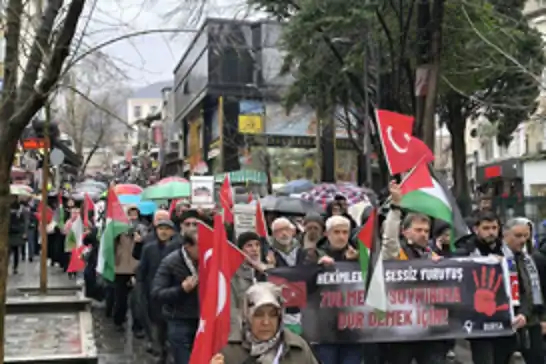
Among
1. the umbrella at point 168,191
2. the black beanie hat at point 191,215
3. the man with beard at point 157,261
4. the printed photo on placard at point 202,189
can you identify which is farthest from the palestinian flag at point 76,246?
the black beanie hat at point 191,215

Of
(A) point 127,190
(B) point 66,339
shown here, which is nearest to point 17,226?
(A) point 127,190

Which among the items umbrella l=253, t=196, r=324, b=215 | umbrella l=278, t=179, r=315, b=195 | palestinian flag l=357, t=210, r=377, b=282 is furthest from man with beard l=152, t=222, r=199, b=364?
umbrella l=278, t=179, r=315, b=195

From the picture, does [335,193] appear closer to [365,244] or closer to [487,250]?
[487,250]

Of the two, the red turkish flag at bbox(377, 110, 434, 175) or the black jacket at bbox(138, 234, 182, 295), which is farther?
the black jacket at bbox(138, 234, 182, 295)

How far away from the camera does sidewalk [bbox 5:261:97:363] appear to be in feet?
27.6

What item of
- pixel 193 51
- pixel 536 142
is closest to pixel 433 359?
pixel 536 142

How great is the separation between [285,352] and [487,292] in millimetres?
3741

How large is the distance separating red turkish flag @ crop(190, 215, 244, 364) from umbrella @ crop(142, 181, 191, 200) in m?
12.7

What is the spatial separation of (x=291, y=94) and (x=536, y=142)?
69.6ft

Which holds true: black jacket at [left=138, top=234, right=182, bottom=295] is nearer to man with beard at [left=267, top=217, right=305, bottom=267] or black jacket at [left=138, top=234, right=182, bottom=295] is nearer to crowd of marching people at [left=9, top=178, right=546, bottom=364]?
crowd of marching people at [left=9, top=178, right=546, bottom=364]

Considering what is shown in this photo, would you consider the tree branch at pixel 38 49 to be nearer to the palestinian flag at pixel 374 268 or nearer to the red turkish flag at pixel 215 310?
the red turkish flag at pixel 215 310

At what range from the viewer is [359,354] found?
7.19 m

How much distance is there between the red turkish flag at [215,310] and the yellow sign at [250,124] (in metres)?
44.1

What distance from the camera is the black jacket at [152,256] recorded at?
8359 mm
